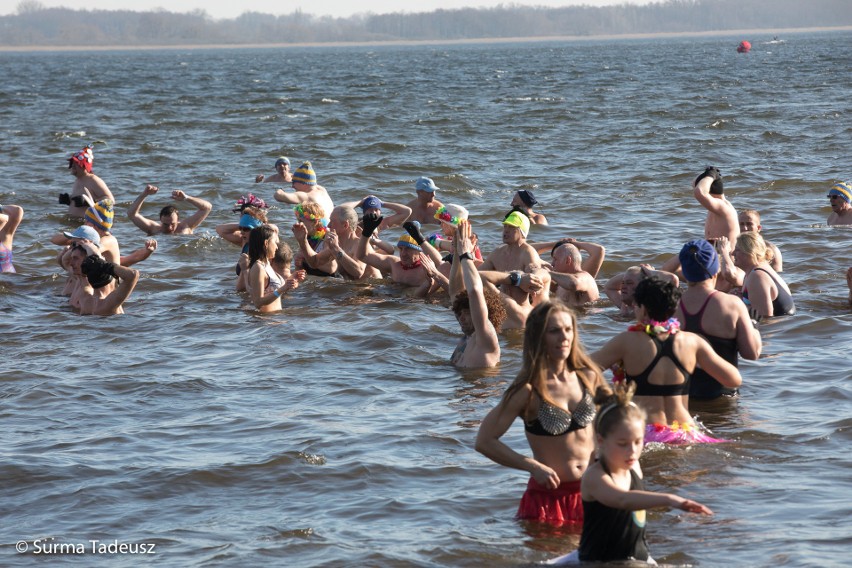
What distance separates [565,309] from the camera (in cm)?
532

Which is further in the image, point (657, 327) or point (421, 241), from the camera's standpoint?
point (421, 241)

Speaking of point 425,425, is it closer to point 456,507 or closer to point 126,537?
point 456,507

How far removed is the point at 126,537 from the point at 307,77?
62916 mm

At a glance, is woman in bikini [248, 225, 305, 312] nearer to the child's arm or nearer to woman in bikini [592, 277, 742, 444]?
woman in bikini [592, 277, 742, 444]

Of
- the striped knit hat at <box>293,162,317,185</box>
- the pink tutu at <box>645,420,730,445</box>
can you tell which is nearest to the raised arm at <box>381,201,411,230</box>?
the striped knit hat at <box>293,162,317,185</box>

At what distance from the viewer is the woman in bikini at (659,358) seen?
6.35 m

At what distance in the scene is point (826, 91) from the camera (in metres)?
39.1

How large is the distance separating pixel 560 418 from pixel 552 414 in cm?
4

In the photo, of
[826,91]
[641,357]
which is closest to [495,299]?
[641,357]

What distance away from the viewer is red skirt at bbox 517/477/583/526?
5.51 metres

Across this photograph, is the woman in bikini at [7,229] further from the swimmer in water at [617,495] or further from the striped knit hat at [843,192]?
the striped knit hat at [843,192]

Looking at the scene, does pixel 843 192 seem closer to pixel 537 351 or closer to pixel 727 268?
pixel 727 268

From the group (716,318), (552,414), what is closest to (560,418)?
(552,414)

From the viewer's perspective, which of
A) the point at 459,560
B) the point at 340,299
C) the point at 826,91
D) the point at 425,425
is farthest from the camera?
the point at 826,91
